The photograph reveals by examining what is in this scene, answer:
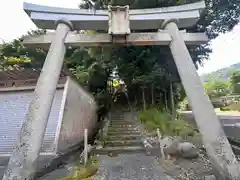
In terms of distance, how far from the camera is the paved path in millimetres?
4263

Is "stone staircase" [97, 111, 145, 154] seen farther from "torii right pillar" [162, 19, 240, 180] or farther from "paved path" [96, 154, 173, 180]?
"torii right pillar" [162, 19, 240, 180]

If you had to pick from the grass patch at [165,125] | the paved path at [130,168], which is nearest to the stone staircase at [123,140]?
the paved path at [130,168]

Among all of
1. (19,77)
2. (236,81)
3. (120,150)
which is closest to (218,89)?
(236,81)

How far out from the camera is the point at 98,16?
4836 mm

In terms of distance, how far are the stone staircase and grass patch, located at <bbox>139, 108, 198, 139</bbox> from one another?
584mm

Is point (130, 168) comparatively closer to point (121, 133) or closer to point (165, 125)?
point (121, 133)

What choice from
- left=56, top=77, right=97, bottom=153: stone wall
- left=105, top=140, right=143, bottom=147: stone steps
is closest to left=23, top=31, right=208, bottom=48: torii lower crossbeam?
left=56, top=77, right=97, bottom=153: stone wall

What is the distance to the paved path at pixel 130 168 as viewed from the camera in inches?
168

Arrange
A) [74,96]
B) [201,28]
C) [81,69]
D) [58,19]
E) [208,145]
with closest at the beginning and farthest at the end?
[208,145], [58,19], [74,96], [201,28], [81,69]

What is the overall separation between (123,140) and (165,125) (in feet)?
6.23

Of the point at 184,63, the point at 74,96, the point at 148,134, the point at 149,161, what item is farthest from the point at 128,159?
the point at 184,63

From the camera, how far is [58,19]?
4.61 metres

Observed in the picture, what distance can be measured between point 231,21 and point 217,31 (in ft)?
2.58

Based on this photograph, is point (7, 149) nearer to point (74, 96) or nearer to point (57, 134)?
point (57, 134)
